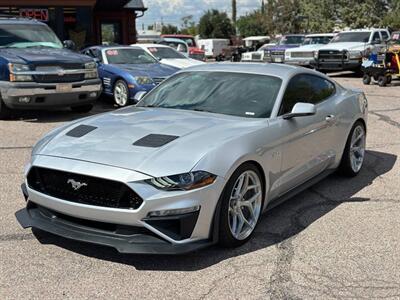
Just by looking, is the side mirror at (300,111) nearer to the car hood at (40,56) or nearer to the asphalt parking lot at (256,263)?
the asphalt parking lot at (256,263)

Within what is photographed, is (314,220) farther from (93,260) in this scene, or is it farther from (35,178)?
(35,178)

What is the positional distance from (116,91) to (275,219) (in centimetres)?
837

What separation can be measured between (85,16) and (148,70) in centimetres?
1092

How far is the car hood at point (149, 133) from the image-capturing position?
3.83 metres

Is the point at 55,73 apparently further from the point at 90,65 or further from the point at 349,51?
the point at 349,51

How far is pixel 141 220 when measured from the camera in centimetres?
368

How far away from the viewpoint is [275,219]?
500 centimetres

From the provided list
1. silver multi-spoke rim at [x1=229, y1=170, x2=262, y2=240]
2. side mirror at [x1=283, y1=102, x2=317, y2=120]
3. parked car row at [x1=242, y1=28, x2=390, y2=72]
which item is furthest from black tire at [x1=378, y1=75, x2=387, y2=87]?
silver multi-spoke rim at [x1=229, y1=170, x2=262, y2=240]

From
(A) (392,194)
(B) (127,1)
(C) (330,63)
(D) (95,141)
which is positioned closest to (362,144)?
(A) (392,194)

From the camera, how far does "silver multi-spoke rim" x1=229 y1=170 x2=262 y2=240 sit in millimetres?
4211

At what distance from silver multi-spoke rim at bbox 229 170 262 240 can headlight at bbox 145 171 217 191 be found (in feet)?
1.23

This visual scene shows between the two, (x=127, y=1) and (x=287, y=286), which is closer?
(x=287, y=286)

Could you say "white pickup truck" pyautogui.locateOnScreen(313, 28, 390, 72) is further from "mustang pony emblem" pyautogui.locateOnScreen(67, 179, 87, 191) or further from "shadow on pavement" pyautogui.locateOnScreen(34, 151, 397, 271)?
"mustang pony emblem" pyautogui.locateOnScreen(67, 179, 87, 191)

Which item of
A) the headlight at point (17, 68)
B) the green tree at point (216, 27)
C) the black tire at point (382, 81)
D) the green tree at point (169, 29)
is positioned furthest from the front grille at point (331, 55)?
the green tree at point (169, 29)
